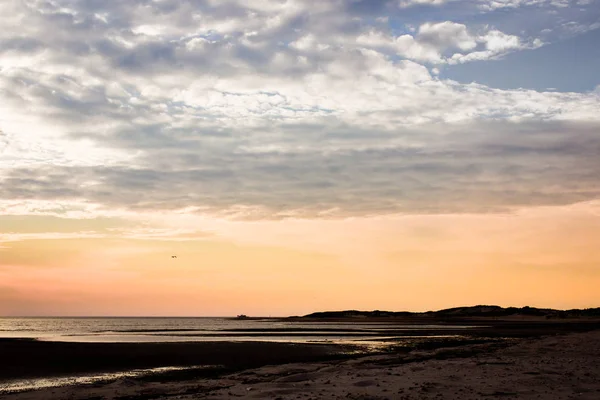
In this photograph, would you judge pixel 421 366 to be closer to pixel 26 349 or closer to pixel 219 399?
pixel 219 399

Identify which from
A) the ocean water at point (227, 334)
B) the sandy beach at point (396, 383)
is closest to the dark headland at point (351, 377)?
the sandy beach at point (396, 383)

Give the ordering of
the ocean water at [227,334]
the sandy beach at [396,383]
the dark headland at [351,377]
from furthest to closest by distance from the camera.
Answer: the ocean water at [227,334], the dark headland at [351,377], the sandy beach at [396,383]

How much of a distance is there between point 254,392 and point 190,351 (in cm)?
2431

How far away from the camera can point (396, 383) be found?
18875 mm

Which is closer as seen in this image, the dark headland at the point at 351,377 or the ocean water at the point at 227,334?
the dark headland at the point at 351,377

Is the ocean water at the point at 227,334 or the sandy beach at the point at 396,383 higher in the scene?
the sandy beach at the point at 396,383

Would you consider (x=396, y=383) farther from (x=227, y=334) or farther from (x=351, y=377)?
(x=227, y=334)

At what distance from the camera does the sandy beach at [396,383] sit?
16.9 m

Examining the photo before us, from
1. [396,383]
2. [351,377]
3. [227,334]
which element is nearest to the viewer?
[396,383]

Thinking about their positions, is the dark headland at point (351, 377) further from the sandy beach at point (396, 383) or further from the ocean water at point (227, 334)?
the ocean water at point (227, 334)

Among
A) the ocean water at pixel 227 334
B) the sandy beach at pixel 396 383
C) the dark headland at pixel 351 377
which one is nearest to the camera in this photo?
the sandy beach at pixel 396 383

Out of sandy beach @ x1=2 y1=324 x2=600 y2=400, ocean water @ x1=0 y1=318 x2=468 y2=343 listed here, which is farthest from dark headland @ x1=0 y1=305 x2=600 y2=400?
ocean water @ x1=0 y1=318 x2=468 y2=343

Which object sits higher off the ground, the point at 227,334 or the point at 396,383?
the point at 396,383

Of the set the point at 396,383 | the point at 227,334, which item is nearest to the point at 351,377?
the point at 396,383
